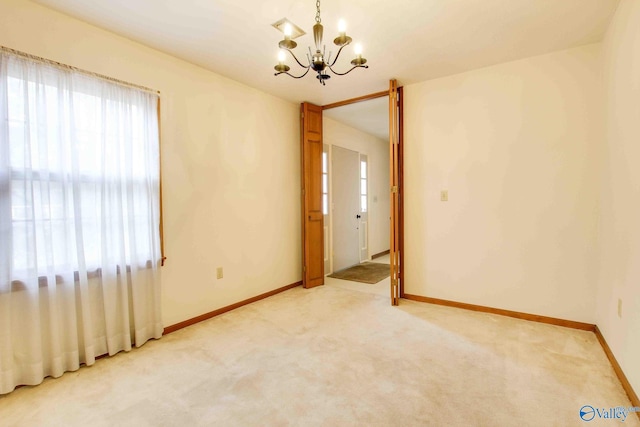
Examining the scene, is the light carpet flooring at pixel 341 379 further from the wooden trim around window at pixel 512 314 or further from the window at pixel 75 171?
the window at pixel 75 171

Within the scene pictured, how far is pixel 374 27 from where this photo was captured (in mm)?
2367

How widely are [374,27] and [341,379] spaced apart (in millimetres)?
2648

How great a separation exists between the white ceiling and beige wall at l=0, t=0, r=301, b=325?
0.51ft

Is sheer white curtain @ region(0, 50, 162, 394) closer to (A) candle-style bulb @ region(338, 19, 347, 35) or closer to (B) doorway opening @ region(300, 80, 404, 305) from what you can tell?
(A) candle-style bulb @ region(338, 19, 347, 35)

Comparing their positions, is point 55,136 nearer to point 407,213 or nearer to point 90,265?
point 90,265

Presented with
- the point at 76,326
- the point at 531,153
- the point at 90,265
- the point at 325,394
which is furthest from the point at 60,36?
the point at 531,153

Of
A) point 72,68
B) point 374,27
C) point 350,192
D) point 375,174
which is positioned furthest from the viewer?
point 375,174

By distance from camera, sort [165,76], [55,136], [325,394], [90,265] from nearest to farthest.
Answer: [325,394] < [55,136] < [90,265] < [165,76]

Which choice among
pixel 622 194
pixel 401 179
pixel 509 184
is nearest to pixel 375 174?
pixel 401 179

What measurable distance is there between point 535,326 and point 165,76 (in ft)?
13.8

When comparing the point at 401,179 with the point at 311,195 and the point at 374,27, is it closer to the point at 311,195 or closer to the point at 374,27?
the point at 311,195

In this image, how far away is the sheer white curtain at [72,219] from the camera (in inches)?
76.2

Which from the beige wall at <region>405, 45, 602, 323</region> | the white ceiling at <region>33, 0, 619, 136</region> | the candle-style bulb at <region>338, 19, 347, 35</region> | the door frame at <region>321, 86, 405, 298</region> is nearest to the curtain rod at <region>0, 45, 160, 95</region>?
the white ceiling at <region>33, 0, 619, 136</region>

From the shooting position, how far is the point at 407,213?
3707mm
